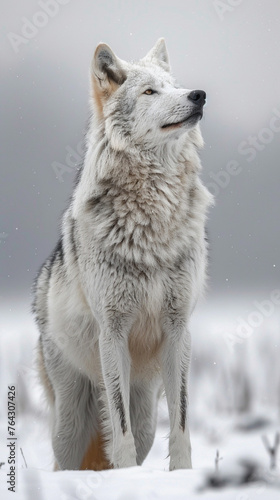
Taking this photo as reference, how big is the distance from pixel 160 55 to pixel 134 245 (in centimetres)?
179

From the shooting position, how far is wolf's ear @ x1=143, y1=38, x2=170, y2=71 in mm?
5324

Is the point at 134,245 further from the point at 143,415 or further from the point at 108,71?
the point at 143,415

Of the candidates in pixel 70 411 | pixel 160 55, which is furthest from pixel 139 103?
pixel 70 411

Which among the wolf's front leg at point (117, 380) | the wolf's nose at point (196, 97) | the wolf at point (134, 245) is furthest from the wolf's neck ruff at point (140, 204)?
the wolf's front leg at point (117, 380)

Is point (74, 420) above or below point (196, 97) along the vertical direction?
below

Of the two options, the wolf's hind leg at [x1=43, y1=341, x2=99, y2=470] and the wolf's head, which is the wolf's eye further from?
the wolf's hind leg at [x1=43, y1=341, x2=99, y2=470]

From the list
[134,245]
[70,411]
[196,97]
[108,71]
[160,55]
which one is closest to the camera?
[196,97]

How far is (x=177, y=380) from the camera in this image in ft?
15.4

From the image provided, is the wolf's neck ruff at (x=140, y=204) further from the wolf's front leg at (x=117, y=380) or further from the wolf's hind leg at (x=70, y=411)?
the wolf's hind leg at (x=70, y=411)

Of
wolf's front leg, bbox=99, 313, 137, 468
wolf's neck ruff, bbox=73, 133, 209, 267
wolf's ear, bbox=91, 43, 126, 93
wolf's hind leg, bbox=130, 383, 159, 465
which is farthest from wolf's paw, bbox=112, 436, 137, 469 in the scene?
wolf's ear, bbox=91, 43, 126, 93

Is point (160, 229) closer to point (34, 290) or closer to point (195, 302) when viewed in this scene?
point (195, 302)

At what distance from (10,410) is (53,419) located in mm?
570

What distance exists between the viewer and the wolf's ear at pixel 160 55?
210 inches

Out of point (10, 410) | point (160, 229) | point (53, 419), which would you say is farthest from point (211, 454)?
point (160, 229)
